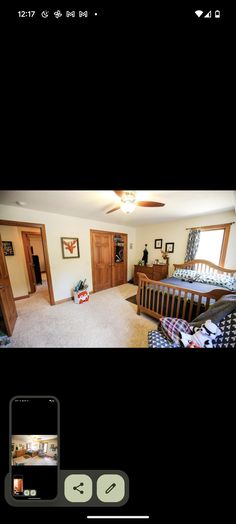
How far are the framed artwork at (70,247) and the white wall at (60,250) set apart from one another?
1.8 inches

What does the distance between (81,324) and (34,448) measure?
2.81 ft

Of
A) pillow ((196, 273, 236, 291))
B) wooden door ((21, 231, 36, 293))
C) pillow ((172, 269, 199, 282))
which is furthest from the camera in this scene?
wooden door ((21, 231, 36, 293))

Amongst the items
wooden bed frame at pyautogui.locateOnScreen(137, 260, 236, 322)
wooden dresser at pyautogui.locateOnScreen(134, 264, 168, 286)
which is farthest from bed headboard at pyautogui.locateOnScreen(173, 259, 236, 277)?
wooden dresser at pyautogui.locateOnScreen(134, 264, 168, 286)

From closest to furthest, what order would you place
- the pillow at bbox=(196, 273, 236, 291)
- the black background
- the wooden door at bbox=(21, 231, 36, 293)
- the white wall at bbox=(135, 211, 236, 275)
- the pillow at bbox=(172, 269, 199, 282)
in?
1. the black background
2. the white wall at bbox=(135, 211, 236, 275)
3. the pillow at bbox=(196, 273, 236, 291)
4. the pillow at bbox=(172, 269, 199, 282)
5. the wooden door at bbox=(21, 231, 36, 293)

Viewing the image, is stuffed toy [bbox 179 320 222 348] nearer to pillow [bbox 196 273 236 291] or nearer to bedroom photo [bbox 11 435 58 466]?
pillow [bbox 196 273 236 291]

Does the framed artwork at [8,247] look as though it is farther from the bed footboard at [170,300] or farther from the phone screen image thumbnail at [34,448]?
the bed footboard at [170,300]

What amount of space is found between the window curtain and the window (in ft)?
0.33

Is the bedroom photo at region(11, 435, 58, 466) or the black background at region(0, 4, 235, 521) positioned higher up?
the black background at region(0, 4, 235, 521)

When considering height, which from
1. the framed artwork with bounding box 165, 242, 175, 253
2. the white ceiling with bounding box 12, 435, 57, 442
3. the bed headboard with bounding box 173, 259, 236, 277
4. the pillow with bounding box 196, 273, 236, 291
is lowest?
the white ceiling with bounding box 12, 435, 57, 442

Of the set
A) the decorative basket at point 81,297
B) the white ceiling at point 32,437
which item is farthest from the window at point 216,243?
the decorative basket at point 81,297

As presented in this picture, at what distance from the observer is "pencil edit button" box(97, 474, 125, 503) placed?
41cm
